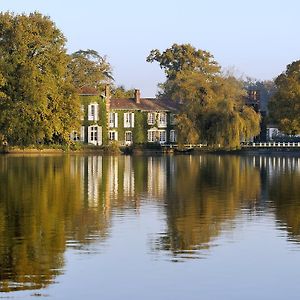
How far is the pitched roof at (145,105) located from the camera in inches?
Answer: 4028

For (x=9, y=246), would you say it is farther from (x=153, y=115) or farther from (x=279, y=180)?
(x=153, y=115)

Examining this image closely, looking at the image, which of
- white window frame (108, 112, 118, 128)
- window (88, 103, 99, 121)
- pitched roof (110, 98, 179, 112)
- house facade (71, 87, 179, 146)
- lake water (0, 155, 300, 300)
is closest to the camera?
lake water (0, 155, 300, 300)

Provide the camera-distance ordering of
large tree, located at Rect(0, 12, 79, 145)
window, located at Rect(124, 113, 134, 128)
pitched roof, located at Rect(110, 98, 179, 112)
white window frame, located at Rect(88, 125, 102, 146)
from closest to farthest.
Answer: large tree, located at Rect(0, 12, 79, 145)
white window frame, located at Rect(88, 125, 102, 146)
window, located at Rect(124, 113, 134, 128)
pitched roof, located at Rect(110, 98, 179, 112)

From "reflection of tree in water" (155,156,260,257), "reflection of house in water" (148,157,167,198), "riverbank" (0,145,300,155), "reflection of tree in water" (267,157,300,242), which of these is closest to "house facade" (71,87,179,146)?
"riverbank" (0,145,300,155)

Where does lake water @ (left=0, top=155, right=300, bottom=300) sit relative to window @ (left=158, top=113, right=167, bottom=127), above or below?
below

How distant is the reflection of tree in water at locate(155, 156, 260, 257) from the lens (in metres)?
20.5

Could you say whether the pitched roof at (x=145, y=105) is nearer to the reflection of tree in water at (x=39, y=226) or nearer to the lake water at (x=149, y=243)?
the reflection of tree in water at (x=39, y=226)

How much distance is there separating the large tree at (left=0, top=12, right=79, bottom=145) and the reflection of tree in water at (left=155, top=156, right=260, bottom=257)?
3025 centimetres

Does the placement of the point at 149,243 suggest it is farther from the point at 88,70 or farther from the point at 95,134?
the point at 88,70

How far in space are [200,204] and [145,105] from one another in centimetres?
7422

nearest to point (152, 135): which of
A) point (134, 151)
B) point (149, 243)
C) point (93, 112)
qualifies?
point (93, 112)

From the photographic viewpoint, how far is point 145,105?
4087 inches

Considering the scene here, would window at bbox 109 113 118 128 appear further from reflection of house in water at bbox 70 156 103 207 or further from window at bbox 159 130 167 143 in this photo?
reflection of house in water at bbox 70 156 103 207

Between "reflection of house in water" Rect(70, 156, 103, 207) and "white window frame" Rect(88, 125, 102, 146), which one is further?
"white window frame" Rect(88, 125, 102, 146)
